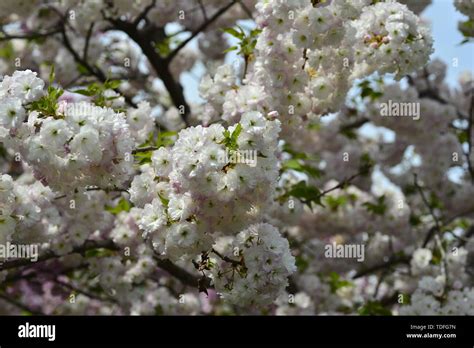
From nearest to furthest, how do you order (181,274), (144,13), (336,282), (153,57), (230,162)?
(230,162)
(181,274)
(144,13)
(153,57)
(336,282)

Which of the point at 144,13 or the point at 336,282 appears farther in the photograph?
the point at 336,282

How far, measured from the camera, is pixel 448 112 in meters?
8.40

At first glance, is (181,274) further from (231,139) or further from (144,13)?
(144,13)

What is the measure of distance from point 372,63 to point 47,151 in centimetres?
241

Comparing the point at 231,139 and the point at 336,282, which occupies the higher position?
the point at 231,139

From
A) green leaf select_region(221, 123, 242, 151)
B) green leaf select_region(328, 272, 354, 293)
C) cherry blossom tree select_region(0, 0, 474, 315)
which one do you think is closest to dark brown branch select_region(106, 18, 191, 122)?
cherry blossom tree select_region(0, 0, 474, 315)

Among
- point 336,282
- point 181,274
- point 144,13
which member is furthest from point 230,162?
point 336,282

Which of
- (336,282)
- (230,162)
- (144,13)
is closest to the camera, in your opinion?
(230,162)

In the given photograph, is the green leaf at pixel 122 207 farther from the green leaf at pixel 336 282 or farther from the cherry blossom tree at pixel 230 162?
the green leaf at pixel 336 282

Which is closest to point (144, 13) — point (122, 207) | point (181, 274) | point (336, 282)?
point (122, 207)

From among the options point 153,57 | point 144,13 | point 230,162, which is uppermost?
point 144,13

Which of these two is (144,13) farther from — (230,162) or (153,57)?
(230,162)

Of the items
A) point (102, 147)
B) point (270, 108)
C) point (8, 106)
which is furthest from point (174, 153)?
point (270, 108)

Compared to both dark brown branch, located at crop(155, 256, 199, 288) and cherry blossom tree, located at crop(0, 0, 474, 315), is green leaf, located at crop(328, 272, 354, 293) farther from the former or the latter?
dark brown branch, located at crop(155, 256, 199, 288)
